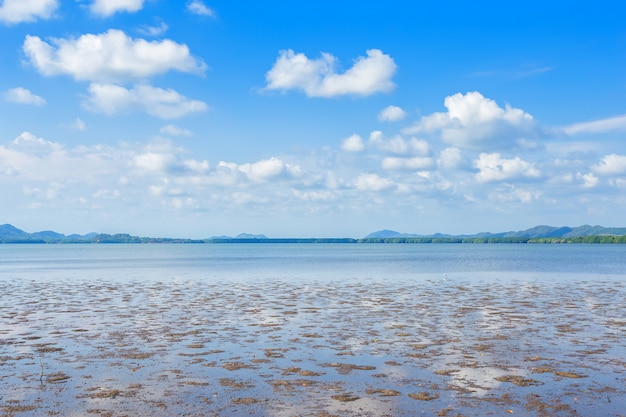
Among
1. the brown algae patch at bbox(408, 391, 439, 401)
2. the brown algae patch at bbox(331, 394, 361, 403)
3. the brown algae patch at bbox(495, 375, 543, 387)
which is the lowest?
the brown algae patch at bbox(331, 394, 361, 403)

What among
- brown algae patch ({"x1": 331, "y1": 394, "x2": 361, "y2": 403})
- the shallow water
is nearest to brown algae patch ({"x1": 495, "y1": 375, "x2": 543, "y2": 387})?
the shallow water

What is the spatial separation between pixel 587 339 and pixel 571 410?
472 inches

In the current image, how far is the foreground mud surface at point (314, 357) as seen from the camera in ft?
54.1

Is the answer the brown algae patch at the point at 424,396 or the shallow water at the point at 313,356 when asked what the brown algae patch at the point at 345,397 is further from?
the brown algae patch at the point at 424,396

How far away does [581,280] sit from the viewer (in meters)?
65.3

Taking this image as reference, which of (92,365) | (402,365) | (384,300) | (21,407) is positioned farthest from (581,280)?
(21,407)

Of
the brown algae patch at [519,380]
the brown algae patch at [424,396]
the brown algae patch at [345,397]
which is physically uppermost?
the brown algae patch at [519,380]

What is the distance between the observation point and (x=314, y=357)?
898 inches

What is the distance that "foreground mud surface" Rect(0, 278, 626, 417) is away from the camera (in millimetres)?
16484

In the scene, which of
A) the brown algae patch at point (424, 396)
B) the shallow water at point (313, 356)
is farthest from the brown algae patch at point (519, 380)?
the brown algae patch at point (424, 396)

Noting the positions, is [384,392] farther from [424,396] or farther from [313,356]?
[313,356]

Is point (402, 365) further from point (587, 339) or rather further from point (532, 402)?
point (587, 339)

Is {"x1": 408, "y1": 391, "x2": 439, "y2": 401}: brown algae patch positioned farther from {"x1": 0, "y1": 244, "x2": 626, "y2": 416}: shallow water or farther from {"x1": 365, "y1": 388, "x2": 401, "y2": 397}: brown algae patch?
{"x1": 365, "y1": 388, "x2": 401, "y2": 397}: brown algae patch

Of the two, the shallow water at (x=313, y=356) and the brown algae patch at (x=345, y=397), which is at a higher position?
the shallow water at (x=313, y=356)
